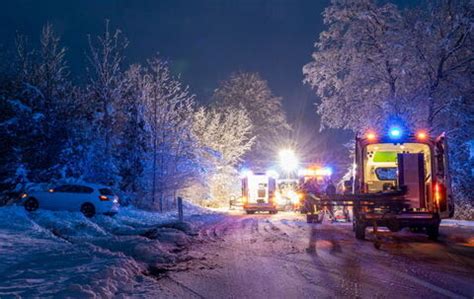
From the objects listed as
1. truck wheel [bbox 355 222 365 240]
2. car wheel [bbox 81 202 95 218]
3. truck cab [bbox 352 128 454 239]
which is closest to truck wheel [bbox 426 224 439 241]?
truck cab [bbox 352 128 454 239]

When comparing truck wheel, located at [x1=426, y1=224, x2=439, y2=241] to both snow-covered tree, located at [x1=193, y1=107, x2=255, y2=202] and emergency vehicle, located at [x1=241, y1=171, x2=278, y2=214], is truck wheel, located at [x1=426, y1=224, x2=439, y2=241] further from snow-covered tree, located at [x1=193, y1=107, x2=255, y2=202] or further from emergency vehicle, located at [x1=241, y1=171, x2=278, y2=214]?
snow-covered tree, located at [x1=193, y1=107, x2=255, y2=202]

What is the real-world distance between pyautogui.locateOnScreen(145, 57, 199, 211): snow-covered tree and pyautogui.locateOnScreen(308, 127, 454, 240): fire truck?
70.1 ft

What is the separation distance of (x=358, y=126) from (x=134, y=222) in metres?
13.3

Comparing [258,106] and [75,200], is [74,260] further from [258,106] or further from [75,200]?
[258,106]

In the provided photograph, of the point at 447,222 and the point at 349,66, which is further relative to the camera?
the point at 349,66

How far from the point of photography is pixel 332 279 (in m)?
8.55

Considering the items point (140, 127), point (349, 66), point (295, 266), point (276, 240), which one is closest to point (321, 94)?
point (349, 66)

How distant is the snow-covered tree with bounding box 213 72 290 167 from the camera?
6356 cm

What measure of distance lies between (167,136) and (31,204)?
13098mm

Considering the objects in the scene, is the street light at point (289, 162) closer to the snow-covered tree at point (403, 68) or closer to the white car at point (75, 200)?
the snow-covered tree at point (403, 68)

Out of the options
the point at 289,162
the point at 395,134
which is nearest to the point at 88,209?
the point at 395,134

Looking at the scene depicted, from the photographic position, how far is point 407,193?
14203 millimetres

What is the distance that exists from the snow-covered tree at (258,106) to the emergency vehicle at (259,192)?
25643 mm

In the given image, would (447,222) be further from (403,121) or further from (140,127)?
(140,127)
